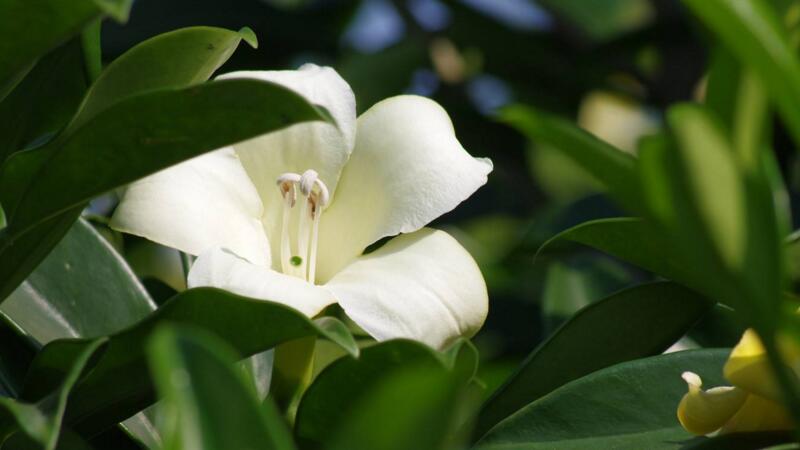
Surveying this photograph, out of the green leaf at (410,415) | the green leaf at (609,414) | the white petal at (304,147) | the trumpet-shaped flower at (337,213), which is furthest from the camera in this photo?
the white petal at (304,147)

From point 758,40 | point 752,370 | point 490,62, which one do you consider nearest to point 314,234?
point 752,370

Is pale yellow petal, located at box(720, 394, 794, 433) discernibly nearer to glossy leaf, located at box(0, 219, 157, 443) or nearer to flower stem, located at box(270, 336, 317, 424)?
flower stem, located at box(270, 336, 317, 424)

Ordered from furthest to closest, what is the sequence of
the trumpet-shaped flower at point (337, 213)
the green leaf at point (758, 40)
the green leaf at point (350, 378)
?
the trumpet-shaped flower at point (337, 213), the green leaf at point (350, 378), the green leaf at point (758, 40)

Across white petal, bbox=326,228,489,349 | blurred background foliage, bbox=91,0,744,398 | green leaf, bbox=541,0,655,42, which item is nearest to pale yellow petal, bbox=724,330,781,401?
white petal, bbox=326,228,489,349

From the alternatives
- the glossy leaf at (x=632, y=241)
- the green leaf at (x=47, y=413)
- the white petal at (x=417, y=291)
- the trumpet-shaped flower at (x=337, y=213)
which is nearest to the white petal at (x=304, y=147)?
the trumpet-shaped flower at (x=337, y=213)

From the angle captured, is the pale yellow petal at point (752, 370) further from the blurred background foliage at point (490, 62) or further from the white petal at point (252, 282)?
the blurred background foliage at point (490, 62)

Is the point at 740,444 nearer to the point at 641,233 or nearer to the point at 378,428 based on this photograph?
the point at 641,233

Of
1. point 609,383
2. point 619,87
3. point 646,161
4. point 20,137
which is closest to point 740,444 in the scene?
point 609,383
